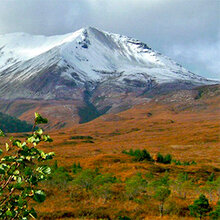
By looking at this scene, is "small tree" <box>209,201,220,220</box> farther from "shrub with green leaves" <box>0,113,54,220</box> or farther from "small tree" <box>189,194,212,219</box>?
"shrub with green leaves" <box>0,113,54,220</box>

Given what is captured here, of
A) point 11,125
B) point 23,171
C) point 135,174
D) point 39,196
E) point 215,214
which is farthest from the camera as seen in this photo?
point 11,125

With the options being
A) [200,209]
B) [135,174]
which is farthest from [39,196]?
[135,174]

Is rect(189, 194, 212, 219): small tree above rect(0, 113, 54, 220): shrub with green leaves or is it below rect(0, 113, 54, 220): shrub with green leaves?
below

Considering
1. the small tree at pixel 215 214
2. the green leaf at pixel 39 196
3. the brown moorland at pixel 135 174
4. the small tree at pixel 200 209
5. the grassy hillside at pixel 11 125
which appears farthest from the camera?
the grassy hillside at pixel 11 125

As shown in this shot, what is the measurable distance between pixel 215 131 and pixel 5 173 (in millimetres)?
138930

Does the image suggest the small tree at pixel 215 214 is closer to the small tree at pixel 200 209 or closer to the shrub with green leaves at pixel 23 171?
the small tree at pixel 200 209

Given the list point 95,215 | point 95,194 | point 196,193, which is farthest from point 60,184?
point 196,193

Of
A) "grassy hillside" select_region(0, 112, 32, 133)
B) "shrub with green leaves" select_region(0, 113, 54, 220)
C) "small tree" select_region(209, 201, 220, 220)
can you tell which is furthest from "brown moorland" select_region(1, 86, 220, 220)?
"grassy hillside" select_region(0, 112, 32, 133)

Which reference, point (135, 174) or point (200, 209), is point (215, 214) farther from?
point (135, 174)

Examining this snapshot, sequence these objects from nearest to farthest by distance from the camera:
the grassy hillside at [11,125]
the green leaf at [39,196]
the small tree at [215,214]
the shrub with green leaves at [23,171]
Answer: the green leaf at [39,196] → the shrub with green leaves at [23,171] → the small tree at [215,214] → the grassy hillside at [11,125]

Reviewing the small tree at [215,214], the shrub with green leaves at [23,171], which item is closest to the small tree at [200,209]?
the small tree at [215,214]

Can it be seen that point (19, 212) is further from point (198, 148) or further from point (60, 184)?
point (198, 148)

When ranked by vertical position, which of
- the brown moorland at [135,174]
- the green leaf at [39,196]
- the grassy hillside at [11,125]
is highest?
the green leaf at [39,196]

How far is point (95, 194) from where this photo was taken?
84.2 feet
